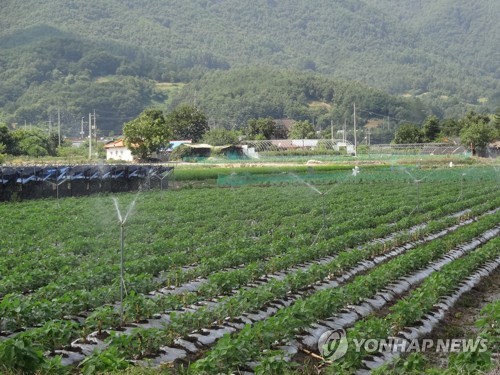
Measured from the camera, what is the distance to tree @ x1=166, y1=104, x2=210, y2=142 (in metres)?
99.0

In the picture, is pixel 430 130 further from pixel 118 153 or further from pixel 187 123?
pixel 118 153

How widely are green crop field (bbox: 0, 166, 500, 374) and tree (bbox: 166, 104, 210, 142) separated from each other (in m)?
76.4

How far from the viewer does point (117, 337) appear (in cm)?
779

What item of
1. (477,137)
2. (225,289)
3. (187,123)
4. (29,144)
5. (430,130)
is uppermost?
(187,123)

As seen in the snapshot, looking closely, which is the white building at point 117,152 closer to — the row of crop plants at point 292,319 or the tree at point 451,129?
the tree at point 451,129

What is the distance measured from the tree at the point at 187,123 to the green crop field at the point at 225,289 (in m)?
76.4

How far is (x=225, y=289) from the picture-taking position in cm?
1109

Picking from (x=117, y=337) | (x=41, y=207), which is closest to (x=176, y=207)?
(x=41, y=207)

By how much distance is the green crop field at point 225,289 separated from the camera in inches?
300

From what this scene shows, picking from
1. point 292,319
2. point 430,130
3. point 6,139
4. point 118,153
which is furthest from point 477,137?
point 292,319

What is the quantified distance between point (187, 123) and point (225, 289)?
88.9 meters

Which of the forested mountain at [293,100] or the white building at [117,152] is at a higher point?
the forested mountain at [293,100]

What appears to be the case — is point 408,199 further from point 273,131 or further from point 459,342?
point 273,131

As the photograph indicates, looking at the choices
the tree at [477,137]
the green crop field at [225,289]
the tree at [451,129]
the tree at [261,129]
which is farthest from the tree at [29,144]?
the tree at [451,129]
